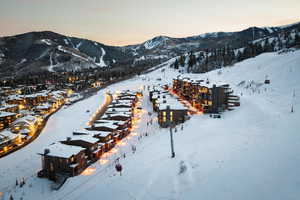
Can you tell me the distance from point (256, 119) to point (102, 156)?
Result: 28.6m

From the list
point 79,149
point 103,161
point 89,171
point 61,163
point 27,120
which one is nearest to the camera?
point 61,163

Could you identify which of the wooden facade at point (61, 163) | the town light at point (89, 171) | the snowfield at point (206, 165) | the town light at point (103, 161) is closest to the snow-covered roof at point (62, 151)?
the wooden facade at point (61, 163)

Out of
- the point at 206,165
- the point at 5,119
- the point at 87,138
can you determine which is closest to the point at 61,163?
the point at 87,138

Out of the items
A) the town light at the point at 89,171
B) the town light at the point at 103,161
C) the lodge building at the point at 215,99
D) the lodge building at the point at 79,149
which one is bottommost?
the town light at the point at 89,171

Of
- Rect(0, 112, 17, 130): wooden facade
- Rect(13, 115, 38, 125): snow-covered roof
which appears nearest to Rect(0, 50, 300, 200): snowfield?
Rect(13, 115, 38, 125): snow-covered roof

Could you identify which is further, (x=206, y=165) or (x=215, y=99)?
(x=215, y=99)

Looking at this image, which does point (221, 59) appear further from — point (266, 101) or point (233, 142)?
point (233, 142)

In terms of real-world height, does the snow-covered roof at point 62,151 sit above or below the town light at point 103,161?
above

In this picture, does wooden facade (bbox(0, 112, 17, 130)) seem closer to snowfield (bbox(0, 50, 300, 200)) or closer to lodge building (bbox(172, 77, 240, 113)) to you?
snowfield (bbox(0, 50, 300, 200))

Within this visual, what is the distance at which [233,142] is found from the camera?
1001 inches

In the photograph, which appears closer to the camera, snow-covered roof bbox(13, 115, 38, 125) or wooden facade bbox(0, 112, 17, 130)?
snow-covered roof bbox(13, 115, 38, 125)

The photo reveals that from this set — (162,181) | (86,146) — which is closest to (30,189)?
(86,146)

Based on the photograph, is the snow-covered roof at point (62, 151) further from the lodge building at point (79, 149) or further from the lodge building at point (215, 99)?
the lodge building at point (215, 99)

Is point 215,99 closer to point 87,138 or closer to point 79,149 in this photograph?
point 87,138
